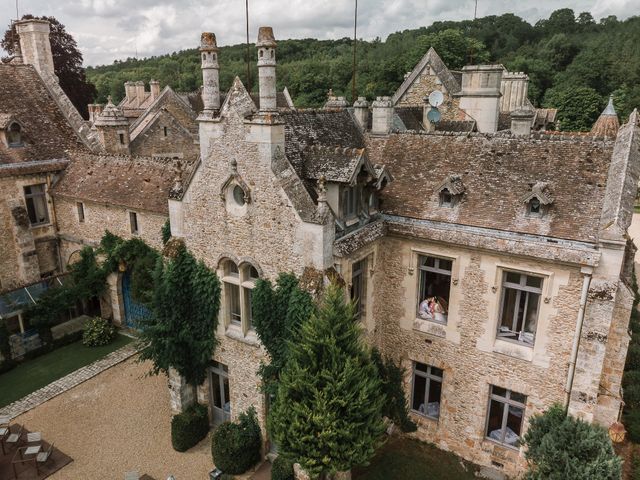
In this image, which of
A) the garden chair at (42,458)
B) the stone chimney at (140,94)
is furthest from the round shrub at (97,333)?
the stone chimney at (140,94)

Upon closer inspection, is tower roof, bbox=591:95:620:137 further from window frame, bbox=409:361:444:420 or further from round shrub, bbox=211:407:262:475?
round shrub, bbox=211:407:262:475

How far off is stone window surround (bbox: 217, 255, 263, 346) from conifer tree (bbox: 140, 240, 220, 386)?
0.28 metres

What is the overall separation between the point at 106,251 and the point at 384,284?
14848 mm

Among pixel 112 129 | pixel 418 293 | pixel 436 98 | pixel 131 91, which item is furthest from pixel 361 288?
pixel 131 91

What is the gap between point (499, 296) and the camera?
14.1 metres

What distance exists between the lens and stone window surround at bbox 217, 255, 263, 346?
1495 cm

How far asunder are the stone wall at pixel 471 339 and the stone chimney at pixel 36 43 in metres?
25.0

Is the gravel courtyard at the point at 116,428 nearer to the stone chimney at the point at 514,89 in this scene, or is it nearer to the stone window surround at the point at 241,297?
the stone window surround at the point at 241,297

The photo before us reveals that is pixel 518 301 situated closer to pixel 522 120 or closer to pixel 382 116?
pixel 522 120

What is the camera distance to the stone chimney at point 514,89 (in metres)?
38.8

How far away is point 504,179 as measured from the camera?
14992 mm

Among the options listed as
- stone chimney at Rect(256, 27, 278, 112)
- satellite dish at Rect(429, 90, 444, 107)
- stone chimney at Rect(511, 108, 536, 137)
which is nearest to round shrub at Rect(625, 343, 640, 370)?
stone chimney at Rect(511, 108, 536, 137)

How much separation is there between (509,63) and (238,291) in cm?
10682

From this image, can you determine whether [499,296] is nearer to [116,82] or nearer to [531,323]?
[531,323]
